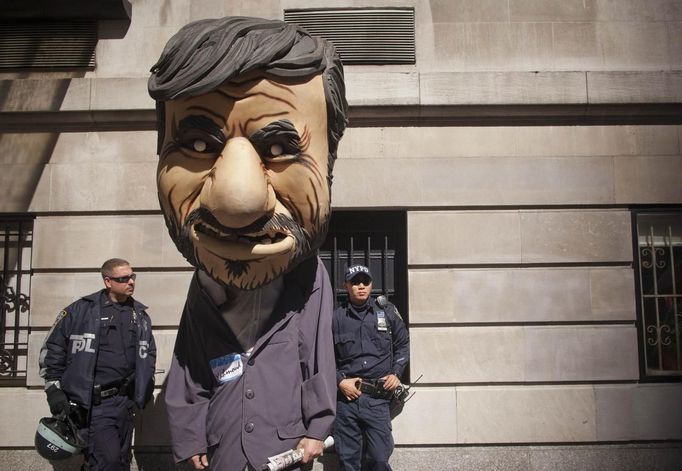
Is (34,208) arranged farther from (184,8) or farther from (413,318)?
(413,318)

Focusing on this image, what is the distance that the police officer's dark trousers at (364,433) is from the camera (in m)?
4.88

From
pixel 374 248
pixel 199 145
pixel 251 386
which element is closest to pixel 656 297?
pixel 374 248

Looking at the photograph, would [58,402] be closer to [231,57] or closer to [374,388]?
[374,388]

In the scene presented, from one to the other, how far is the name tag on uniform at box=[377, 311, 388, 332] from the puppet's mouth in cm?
261

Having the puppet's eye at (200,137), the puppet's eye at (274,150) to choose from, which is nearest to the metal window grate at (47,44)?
the puppet's eye at (200,137)

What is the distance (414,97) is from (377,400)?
3083mm

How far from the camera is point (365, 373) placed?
5023 millimetres

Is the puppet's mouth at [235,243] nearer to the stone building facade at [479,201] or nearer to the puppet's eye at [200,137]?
the puppet's eye at [200,137]

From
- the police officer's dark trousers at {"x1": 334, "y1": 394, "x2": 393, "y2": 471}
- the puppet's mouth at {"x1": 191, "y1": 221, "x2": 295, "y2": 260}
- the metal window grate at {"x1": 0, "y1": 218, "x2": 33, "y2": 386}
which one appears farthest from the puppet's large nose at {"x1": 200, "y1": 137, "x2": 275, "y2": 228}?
the metal window grate at {"x1": 0, "y1": 218, "x2": 33, "y2": 386}

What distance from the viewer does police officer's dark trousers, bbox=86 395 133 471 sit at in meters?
4.46

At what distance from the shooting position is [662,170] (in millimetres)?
6023

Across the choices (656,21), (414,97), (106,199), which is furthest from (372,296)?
(656,21)

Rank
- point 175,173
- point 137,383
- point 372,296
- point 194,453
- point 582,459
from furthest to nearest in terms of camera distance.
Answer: point 372,296, point 582,459, point 137,383, point 194,453, point 175,173

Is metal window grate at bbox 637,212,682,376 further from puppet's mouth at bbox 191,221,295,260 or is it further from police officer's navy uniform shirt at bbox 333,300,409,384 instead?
puppet's mouth at bbox 191,221,295,260
